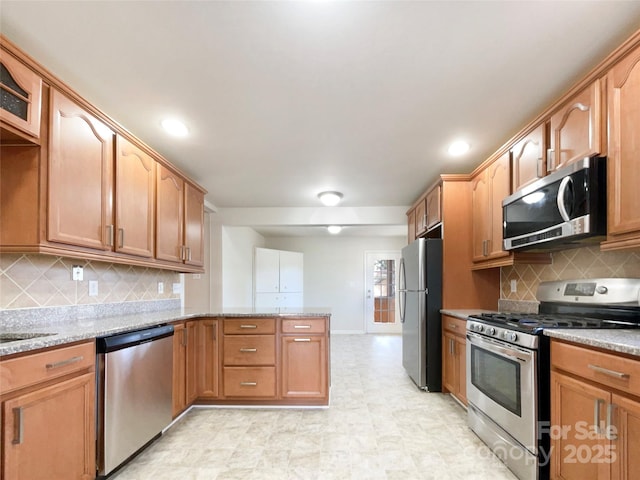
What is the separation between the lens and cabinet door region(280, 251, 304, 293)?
22.5 feet

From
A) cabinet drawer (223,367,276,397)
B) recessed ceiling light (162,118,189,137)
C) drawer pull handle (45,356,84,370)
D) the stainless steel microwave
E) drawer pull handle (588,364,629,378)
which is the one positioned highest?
recessed ceiling light (162,118,189,137)

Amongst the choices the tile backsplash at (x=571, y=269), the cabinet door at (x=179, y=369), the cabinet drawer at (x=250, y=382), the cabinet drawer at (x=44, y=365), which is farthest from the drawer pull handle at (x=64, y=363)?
the tile backsplash at (x=571, y=269)

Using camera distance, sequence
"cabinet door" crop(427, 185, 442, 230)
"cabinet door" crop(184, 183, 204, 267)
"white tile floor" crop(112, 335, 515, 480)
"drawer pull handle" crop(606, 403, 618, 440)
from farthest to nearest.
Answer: "cabinet door" crop(427, 185, 442, 230)
"cabinet door" crop(184, 183, 204, 267)
"white tile floor" crop(112, 335, 515, 480)
"drawer pull handle" crop(606, 403, 618, 440)

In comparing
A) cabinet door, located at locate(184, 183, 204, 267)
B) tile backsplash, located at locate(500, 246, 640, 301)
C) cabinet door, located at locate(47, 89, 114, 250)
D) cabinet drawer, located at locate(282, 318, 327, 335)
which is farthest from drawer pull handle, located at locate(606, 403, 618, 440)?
cabinet door, located at locate(184, 183, 204, 267)

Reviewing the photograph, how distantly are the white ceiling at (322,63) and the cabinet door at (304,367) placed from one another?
1.66 meters

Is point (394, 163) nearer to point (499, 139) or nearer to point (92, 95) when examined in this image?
point (499, 139)

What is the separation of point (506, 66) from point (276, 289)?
5.41m

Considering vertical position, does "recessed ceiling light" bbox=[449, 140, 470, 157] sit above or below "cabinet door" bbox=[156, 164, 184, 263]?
above

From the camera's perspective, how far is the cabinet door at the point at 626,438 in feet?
4.38

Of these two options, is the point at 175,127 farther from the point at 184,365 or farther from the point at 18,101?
the point at 184,365

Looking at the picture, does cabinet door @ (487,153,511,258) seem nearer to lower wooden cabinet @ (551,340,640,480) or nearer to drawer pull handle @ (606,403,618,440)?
lower wooden cabinet @ (551,340,640,480)

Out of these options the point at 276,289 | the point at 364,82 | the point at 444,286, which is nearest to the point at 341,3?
the point at 364,82

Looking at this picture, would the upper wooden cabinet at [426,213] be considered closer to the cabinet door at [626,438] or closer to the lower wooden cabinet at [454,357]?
the lower wooden cabinet at [454,357]

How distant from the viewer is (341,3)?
1.50 metres
